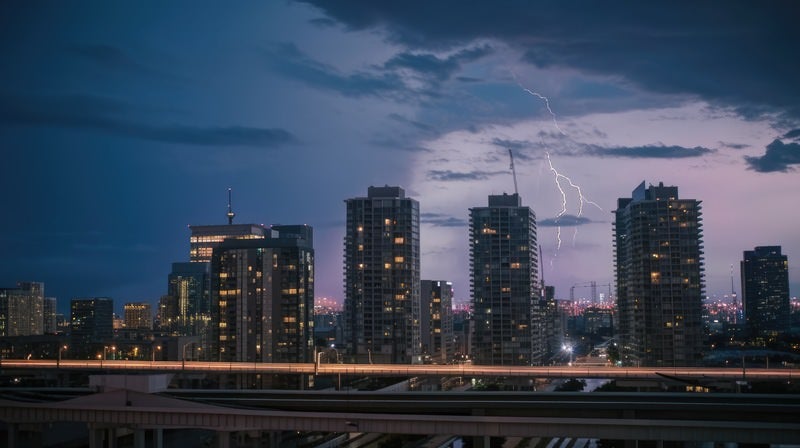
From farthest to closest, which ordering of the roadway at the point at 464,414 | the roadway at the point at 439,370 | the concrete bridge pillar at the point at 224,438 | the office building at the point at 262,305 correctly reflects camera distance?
the office building at the point at 262,305, the roadway at the point at 439,370, the concrete bridge pillar at the point at 224,438, the roadway at the point at 464,414

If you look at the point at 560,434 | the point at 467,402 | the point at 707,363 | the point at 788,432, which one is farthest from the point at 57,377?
the point at 707,363

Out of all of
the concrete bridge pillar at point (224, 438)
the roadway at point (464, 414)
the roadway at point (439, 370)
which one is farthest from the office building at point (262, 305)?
the concrete bridge pillar at point (224, 438)

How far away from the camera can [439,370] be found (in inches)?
4924

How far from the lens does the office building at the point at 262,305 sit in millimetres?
179250

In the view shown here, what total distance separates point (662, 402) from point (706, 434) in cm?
1217

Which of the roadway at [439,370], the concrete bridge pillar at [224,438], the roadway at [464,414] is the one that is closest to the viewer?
the roadway at [464,414]

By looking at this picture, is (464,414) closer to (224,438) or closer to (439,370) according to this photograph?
(224,438)

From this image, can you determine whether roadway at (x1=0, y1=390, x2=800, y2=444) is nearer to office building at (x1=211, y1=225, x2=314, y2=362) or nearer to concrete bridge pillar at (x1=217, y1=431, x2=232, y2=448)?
concrete bridge pillar at (x1=217, y1=431, x2=232, y2=448)

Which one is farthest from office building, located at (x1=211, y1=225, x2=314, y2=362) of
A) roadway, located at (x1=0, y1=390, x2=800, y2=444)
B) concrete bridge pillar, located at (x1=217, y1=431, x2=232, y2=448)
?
concrete bridge pillar, located at (x1=217, y1=431, x2=232, y2=448)

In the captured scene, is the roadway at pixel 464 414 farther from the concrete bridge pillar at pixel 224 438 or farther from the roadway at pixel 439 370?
the roadway at pixel 439 370

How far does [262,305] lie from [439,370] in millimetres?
66816

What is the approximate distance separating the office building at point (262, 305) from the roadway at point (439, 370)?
3767 centimetres

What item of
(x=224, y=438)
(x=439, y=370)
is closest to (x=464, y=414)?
(x=224, y=438)

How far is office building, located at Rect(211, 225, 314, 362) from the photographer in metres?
179
